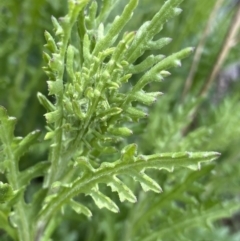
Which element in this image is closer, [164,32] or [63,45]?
[63,45]

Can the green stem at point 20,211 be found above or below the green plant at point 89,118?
below

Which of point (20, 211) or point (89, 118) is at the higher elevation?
point (89, 118)

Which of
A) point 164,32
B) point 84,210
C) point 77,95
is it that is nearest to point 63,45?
point 77,95

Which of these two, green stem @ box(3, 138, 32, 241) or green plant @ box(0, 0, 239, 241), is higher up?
green plant @ box(0, 0, 239, 241)

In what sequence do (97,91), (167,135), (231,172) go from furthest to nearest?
(231,172), (167,135), (97,91)

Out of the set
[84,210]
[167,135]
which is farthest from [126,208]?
[84,210]

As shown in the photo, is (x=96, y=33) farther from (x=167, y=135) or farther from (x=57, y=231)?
(x=57, y=231)

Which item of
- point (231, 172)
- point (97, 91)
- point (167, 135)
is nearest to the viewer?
point (97, 91)

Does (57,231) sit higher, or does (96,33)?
(96,33)

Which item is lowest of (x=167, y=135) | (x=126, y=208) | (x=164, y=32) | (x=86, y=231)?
(x=86, y=231)
